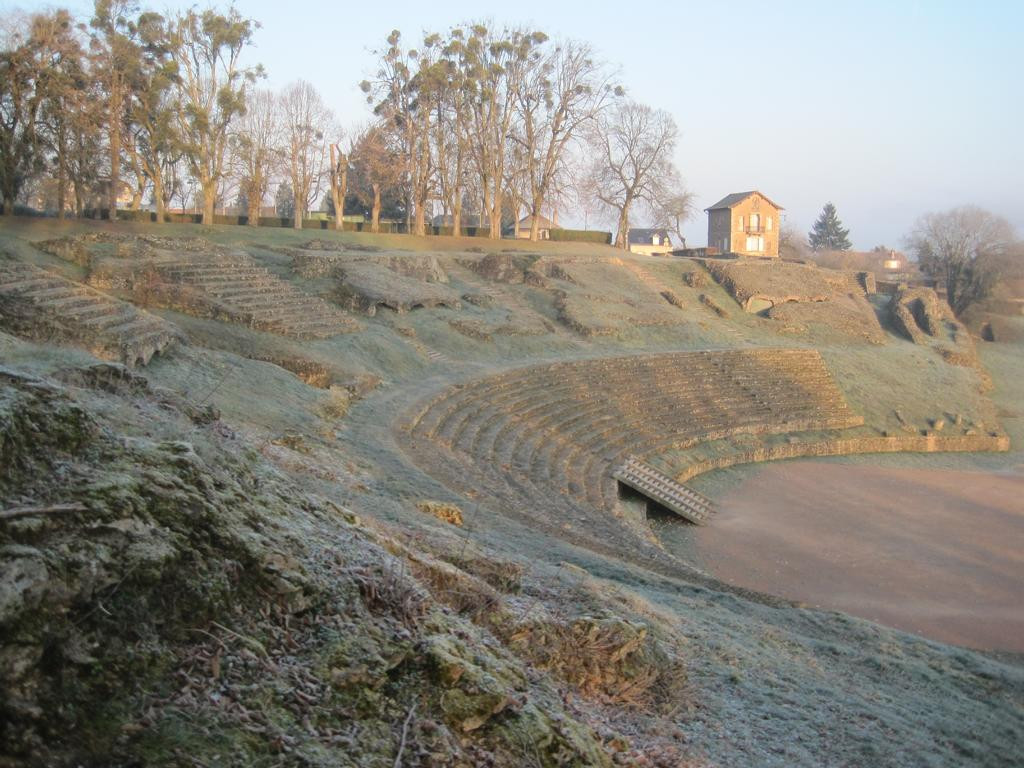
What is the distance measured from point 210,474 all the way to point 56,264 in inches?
853

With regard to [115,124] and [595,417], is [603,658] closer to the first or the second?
[595,417]

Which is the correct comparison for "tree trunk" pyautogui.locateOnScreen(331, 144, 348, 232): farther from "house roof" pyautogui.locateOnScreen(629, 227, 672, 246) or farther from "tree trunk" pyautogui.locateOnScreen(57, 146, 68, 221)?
"house roof" pyautogui.locateOnScreen(629, 227, 672, 246)

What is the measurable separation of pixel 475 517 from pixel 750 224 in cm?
6175

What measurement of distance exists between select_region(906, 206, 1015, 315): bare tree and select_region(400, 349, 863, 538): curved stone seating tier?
24.3 meters

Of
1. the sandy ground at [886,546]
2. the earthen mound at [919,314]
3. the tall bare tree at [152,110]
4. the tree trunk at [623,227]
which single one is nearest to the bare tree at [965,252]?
the earthen mound at [919,314]

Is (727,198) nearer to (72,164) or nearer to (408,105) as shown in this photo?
(408,105)

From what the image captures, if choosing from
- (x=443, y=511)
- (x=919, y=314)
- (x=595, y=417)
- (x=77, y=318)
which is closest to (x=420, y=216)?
(x=919, y=314)

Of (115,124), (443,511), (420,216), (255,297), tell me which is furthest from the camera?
(420,216)

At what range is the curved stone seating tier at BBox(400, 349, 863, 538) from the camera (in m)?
16.3

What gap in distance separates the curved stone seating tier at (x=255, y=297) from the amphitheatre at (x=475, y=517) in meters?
0.14

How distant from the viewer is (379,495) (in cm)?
1080

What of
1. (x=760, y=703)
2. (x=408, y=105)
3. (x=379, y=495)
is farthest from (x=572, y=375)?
(x=408, y=105)

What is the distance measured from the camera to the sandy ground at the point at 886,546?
575 inches

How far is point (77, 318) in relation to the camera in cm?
1600
